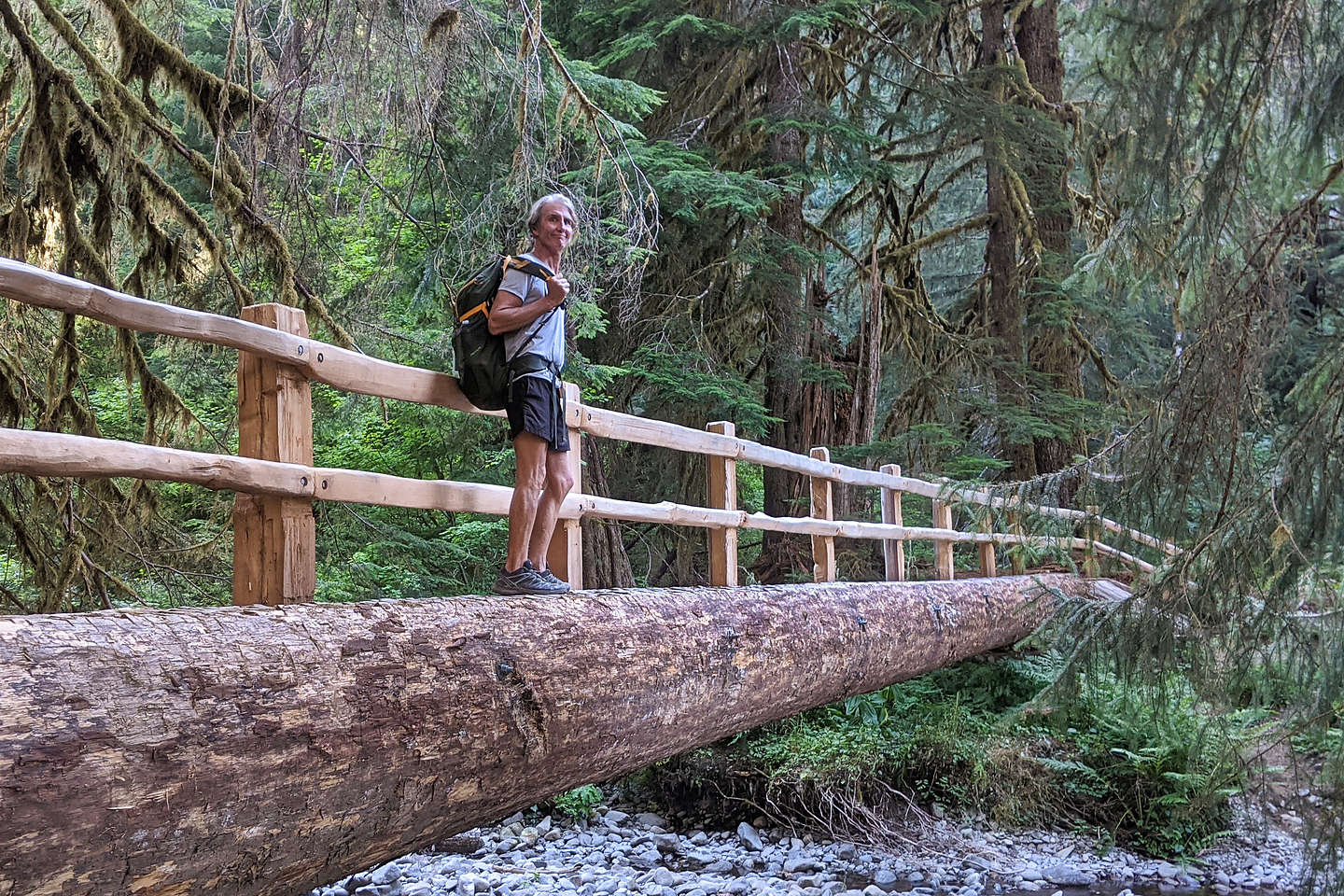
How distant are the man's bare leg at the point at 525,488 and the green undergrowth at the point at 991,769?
556cm

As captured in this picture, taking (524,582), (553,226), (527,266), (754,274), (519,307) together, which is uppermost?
(754,274)

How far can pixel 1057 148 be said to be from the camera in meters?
13.3

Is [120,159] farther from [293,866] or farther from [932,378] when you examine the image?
[932,378]

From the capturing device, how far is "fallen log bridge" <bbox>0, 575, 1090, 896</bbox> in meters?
2.30

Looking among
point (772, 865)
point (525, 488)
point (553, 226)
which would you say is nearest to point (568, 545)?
point (525, 488)

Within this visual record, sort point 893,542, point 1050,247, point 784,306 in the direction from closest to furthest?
point 893,542 → point 784,306 → point 1050,247

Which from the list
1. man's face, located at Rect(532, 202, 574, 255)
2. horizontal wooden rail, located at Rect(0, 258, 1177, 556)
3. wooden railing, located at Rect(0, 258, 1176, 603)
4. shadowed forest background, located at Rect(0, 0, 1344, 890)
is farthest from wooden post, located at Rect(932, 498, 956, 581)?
man's face, located at Rect(532, 202, 574, 255)

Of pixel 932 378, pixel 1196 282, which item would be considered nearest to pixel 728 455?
pixel 1196 282

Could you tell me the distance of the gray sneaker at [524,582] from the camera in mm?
4352

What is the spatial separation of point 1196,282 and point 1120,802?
5.78 m

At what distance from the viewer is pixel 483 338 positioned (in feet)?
14.2

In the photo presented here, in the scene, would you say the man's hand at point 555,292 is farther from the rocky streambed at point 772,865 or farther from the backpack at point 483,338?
the rocky streambed at point 772,865

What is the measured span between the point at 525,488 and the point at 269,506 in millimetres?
1051

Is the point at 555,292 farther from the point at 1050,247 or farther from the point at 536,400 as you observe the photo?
the point at 1050,247
